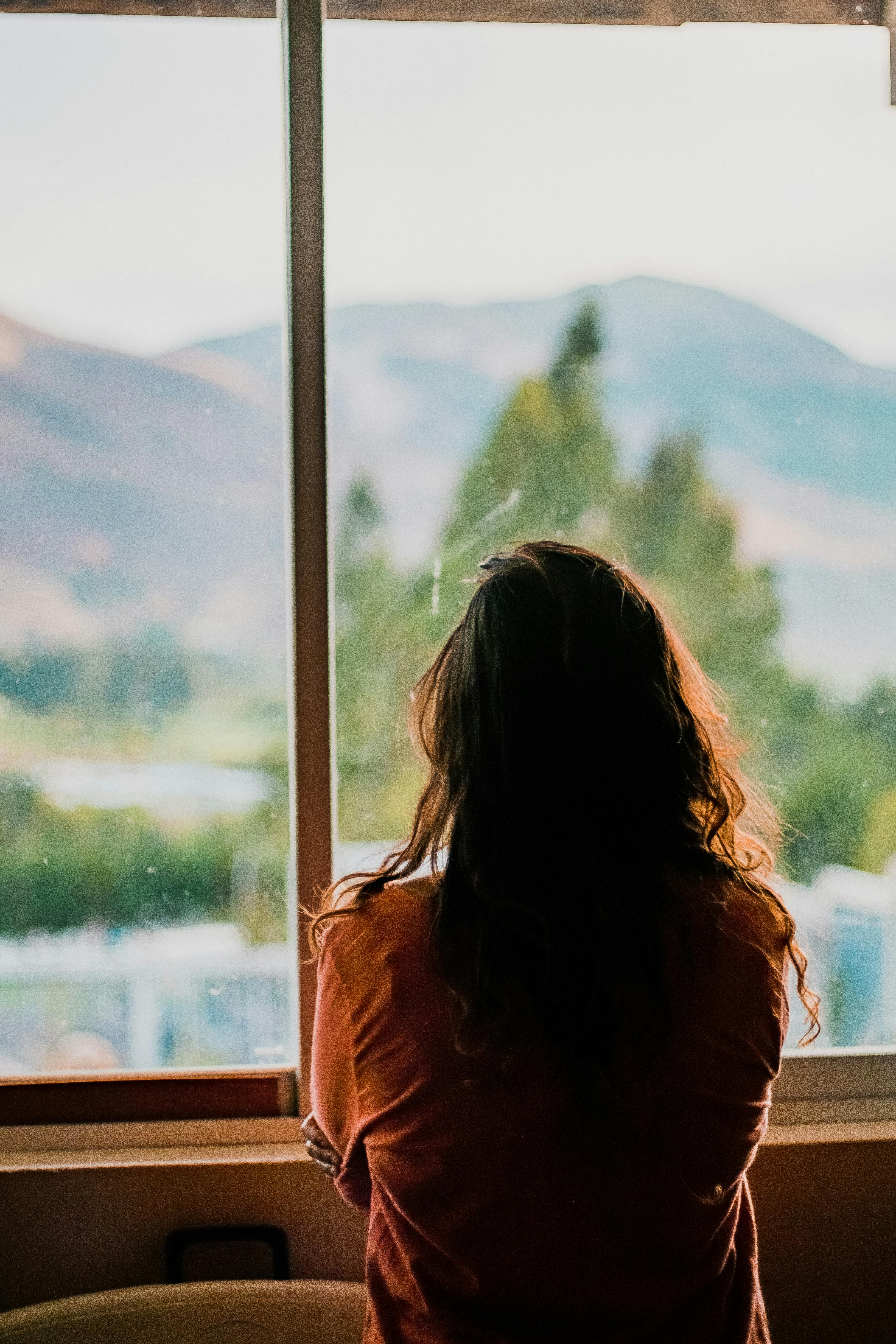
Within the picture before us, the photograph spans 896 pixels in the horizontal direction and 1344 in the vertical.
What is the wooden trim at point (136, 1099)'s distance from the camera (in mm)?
1551

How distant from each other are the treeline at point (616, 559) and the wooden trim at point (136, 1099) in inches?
16.0

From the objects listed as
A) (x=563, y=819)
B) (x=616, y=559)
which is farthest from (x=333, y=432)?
(x=563, y=819)

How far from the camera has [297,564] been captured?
1.57m

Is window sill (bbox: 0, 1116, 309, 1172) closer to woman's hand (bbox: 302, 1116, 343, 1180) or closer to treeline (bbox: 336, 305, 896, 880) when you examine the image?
treeline (bbox: 336, 305, 896, 880)

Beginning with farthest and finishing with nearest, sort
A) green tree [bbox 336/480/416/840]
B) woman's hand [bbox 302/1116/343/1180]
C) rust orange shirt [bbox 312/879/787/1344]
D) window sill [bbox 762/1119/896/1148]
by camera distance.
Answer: green tree [bbox 336/480/416/840] < window sill [bbox 762/1119/896/1148] < woman's hand [bbox 302/1116/343/1180] < rust orange shirt [bbox 312/879/787/1344]

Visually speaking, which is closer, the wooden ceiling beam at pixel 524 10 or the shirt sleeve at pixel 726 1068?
the shirt sleeve at pixel 726 1068

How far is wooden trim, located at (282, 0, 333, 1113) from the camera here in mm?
1555

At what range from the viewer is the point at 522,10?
1646mm

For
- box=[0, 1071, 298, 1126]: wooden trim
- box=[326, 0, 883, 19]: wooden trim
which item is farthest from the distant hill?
box=[0, 1071, 298, 1126]: wooden trim

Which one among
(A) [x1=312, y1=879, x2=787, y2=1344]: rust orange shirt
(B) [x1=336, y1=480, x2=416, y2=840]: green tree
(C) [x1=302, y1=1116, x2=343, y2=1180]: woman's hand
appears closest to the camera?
(A) [x1=312, y1=879, x2=787, y2=1344]: rust orange shirt

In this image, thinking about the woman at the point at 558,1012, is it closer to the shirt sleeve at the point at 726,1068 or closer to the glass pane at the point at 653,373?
the shirt sleeve at the point at 726,1068

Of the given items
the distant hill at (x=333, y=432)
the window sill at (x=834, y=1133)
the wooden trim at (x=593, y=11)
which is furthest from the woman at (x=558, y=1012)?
the wooden trim at (x=593, y=11)

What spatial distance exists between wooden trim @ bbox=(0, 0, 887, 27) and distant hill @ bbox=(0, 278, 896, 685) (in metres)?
0.43

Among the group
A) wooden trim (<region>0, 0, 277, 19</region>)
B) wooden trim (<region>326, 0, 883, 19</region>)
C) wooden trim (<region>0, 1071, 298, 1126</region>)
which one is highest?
wooden trim (<region>326, 0, 883, 19</region>)
